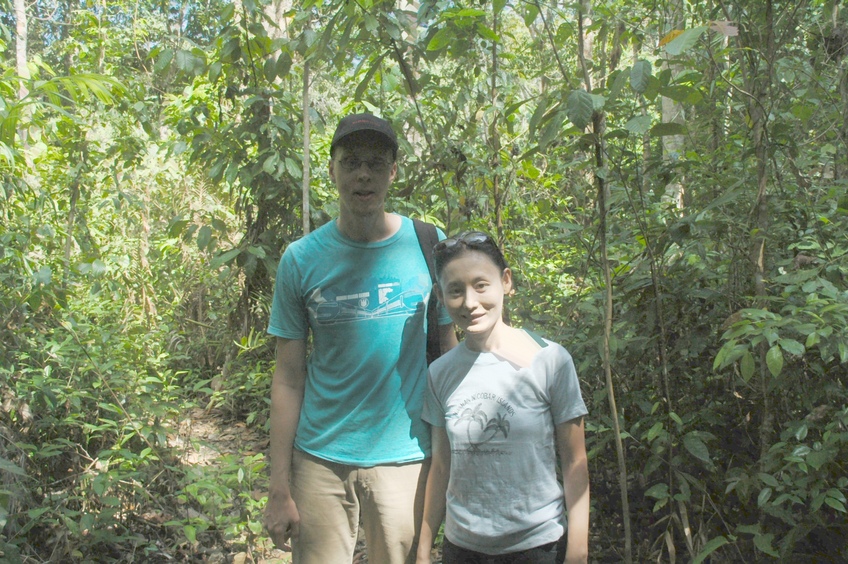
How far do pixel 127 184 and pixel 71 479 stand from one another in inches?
157

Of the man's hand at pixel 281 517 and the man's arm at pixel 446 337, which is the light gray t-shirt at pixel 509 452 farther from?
the man's hand at pixel 281 517

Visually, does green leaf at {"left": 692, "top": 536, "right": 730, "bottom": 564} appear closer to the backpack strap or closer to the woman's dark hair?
the backpack strap

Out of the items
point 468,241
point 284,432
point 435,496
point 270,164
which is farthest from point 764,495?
point 270,164

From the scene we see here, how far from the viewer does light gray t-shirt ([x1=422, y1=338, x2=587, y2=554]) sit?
1.85m

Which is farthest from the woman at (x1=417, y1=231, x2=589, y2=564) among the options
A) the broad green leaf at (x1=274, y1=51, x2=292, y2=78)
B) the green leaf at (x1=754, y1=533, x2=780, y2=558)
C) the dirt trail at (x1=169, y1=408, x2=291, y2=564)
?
the broad green leaf at (x1=274, y1=51, x2=292, y2=78)

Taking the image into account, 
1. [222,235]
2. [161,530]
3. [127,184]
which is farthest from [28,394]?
[127,184]

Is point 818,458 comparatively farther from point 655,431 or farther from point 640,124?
Answer: point 640,124

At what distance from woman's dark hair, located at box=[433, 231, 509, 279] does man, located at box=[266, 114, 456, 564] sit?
0.66ft

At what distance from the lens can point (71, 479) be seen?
391cm

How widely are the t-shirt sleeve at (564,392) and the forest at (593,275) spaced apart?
2.16 feet

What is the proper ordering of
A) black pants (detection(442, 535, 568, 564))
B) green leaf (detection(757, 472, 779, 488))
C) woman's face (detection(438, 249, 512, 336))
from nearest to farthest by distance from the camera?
black pants (detection(442, 535, 568, 564)) < woman's face (detection(438, 249, 512, 336)) < green leaf (detection(757, 472, 779, 488))

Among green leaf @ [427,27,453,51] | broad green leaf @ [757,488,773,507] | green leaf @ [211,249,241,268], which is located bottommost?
broad green leaf @ [757,488,773,507]

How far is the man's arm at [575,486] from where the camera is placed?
184 centimetres

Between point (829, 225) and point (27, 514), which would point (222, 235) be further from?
point (829, 225)
